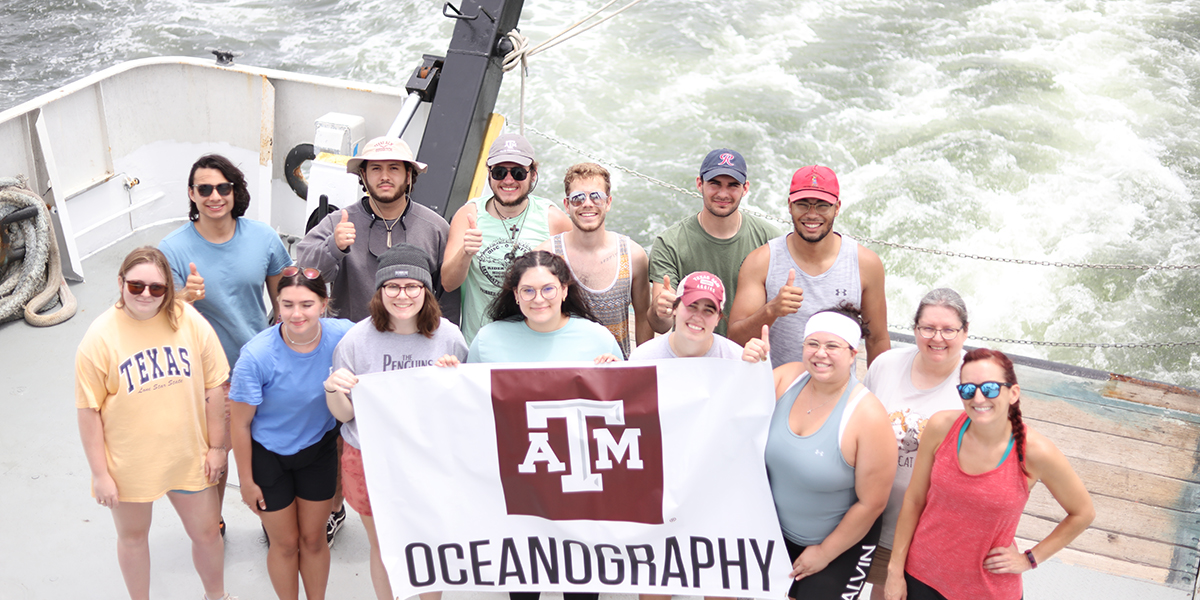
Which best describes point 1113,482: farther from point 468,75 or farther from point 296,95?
point 296,95

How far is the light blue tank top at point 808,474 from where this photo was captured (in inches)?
101

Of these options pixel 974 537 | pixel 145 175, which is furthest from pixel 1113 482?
pixel 145 175

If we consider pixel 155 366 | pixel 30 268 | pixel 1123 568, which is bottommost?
pixel 1123 568

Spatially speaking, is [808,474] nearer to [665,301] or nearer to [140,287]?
[665,301]

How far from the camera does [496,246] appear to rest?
10.9 ft

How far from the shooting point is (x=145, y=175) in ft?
20.3

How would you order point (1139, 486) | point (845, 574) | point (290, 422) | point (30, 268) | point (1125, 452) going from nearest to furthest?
point (845, 574), point (290, 422), point (1139, 486), point (1125, 452), point (30, 268)

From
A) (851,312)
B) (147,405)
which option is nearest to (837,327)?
(851,312)

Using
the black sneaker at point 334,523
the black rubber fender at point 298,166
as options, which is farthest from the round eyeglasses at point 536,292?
the black rubber fender at point 298,166

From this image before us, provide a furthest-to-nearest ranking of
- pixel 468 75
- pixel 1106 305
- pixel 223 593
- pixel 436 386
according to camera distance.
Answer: pixel 1106 305 < pixel 468 75 < pixel 223 593 < pixel 436 386

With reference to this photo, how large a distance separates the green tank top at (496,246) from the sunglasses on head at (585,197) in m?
0.27

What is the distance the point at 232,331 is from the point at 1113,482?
3.75m

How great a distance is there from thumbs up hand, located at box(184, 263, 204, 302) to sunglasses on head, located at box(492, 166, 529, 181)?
108 cm

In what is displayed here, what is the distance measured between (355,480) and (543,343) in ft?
2.57
